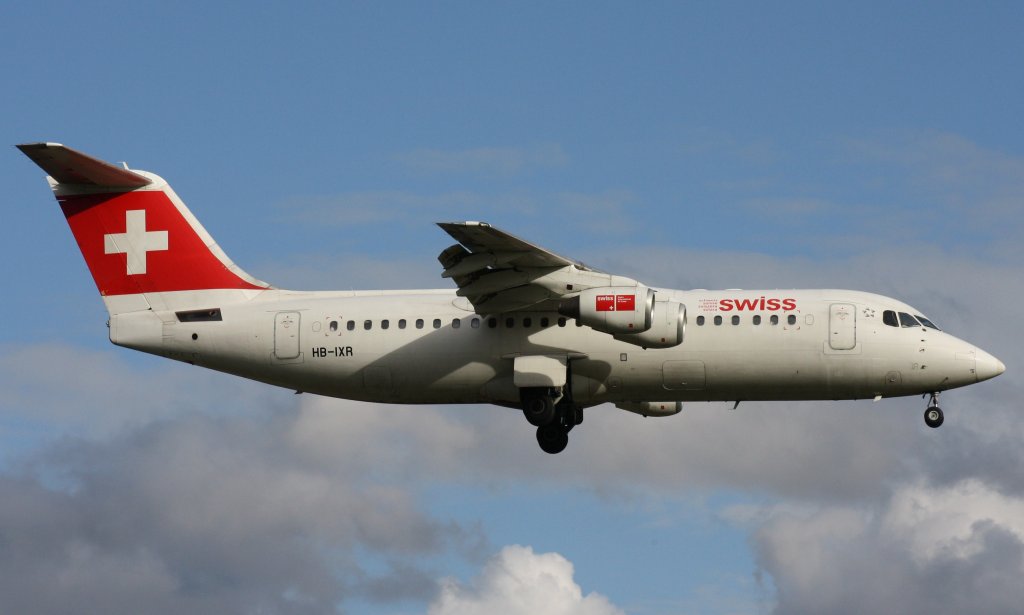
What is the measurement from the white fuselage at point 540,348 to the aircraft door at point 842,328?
0.07 feet

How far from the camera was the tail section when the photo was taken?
3688 centimetres

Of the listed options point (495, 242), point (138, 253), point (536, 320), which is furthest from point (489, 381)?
point (138, 253)

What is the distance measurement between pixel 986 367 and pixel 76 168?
2169 centimetres

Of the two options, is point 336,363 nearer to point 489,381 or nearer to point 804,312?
point 489,381

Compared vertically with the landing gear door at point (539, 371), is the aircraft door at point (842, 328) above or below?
above

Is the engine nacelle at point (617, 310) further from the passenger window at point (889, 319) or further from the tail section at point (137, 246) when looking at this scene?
the tail section at point (137, 246)

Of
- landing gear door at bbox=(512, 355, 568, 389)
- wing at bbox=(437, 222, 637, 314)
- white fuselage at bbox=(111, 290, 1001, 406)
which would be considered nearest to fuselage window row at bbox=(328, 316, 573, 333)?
white fuselage at bbox=(111, 290, 1001, 406)

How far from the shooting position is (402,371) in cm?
3519

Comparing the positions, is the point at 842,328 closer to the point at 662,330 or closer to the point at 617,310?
the point at 662,330

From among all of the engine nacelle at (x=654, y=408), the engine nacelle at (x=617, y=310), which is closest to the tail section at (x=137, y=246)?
the engine nacelle at (x=617, y=310)

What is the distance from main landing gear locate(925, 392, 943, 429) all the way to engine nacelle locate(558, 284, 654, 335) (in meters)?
7.21

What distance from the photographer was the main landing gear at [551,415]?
34.7 meters

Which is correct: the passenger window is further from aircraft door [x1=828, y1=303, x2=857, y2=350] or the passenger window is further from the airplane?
aircraft door [x1=828, y1=303, x2=857, y2=350]

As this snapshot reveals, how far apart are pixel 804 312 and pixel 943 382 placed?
352 cm
